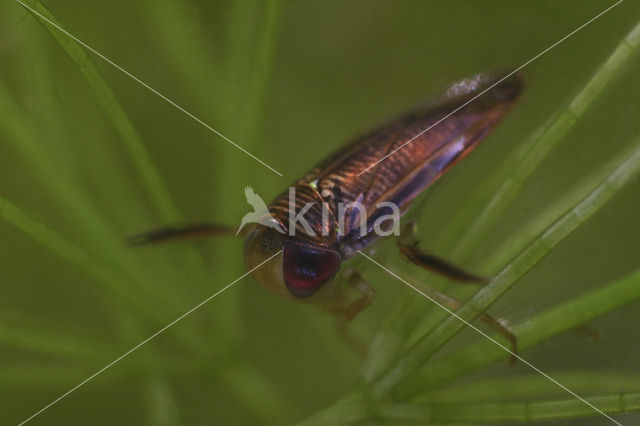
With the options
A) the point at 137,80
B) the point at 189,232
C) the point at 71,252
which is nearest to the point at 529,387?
the point at 189,232

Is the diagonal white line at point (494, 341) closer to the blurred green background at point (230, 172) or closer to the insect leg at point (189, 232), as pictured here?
the blurred green background at point (230, 172)

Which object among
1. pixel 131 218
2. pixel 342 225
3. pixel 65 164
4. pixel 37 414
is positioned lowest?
pixel 37 414

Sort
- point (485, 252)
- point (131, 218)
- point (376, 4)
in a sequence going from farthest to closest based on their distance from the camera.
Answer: point (376, 4)
point (131, 218)
point (485, 252)

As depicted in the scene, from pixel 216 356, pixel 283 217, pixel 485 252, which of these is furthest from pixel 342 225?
pixel 216 356

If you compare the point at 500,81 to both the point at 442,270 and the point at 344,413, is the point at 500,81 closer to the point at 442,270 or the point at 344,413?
the point at 442,270

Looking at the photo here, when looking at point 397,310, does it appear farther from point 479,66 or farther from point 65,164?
point 65,164
